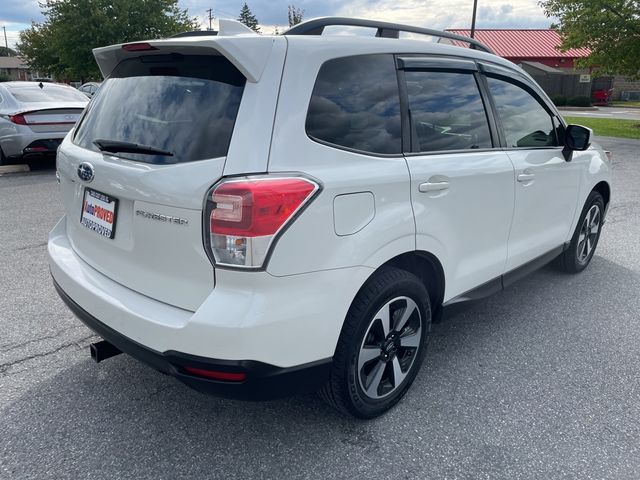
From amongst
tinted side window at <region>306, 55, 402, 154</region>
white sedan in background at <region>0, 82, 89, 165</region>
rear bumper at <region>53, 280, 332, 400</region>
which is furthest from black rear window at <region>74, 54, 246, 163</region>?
white sedan in background at <region>0, 82, 89, 165</region>

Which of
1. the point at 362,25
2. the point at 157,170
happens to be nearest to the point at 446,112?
the point at 362,25

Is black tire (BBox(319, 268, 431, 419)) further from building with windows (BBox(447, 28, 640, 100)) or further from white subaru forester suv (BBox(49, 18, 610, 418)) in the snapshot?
building with windows (BBox(447, 28, 640, 100))

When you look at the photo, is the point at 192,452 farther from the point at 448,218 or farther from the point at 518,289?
the point at 518,289

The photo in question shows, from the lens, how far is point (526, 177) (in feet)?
11.1

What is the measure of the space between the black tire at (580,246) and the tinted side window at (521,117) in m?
0.95

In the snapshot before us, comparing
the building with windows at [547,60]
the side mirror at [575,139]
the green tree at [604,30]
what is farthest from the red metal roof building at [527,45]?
the side mirror at [575,139]

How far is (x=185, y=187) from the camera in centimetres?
204

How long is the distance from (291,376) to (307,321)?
24 centimetres

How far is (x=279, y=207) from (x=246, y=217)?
0.43ft

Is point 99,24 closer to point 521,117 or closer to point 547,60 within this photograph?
point 521,117

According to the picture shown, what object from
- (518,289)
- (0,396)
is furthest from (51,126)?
(518,289)

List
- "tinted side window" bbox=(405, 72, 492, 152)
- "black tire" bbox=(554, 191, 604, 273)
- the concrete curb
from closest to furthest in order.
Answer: "tinted side window" bbox=(405, 72, 492, 152) < "black tire" bbox=(554, 191, 604, 273) < the concrete curb

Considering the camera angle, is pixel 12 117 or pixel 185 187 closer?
pixel 185 187

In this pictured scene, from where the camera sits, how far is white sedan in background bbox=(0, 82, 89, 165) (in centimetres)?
874
